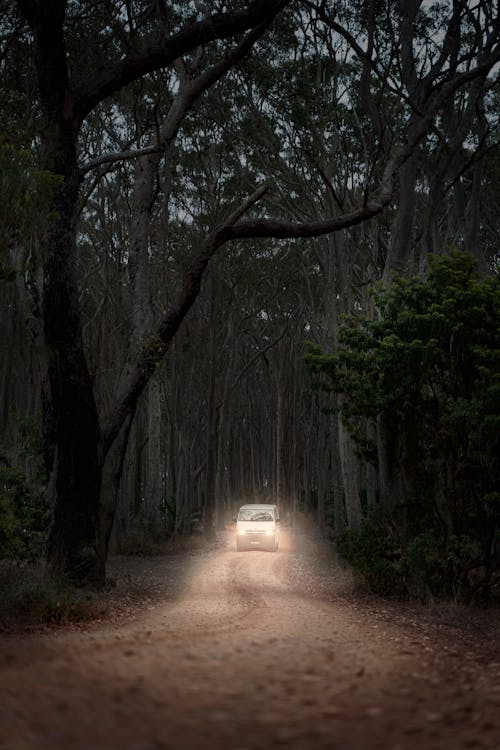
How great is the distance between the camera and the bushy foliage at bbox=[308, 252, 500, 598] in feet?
35.9

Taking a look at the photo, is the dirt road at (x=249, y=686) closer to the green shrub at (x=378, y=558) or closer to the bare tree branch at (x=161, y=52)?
the green shrub at (x=378, y=558)

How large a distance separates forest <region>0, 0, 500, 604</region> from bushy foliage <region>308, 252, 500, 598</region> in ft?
0.13

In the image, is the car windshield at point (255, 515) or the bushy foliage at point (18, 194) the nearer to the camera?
the bushy foliage at point (18, 194)

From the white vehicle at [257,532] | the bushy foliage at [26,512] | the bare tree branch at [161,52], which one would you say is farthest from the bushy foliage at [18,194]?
the white vehicle at [257,532]

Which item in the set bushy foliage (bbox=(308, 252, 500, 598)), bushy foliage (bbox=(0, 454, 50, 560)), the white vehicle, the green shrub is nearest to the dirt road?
bushy foliage (bbox=(308, 252, 500, 598))

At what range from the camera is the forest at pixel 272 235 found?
11.2m

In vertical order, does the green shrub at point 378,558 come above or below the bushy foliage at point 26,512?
below

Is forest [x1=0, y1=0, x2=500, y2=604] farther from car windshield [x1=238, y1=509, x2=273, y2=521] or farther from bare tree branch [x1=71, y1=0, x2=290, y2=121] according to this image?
car windshield [x1=238, y1=509, x2=273, y2=521]

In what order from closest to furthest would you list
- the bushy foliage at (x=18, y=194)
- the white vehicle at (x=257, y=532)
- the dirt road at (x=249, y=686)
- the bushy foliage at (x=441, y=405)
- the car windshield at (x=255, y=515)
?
the dirt road at (x=249, y=686) < the bushy foliage at (x=18, y=194) < the bushy foliage at (x=441, y=405) < the white vehicle at (x=257, y=532) < the car windshield at (x=255, y=515)

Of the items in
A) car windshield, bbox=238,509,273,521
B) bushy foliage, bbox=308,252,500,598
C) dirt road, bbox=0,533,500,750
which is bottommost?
dirt road, bbox=0,533,500,750

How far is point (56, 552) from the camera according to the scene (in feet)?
37.0

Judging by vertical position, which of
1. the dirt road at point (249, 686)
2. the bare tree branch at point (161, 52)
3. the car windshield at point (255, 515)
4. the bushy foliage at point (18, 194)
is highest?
the bare tree branch at point (161, 52)

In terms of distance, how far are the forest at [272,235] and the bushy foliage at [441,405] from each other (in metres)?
0.04

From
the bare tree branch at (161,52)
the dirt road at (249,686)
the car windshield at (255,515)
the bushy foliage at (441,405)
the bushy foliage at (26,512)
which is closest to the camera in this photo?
the dirt road at (249,686)
